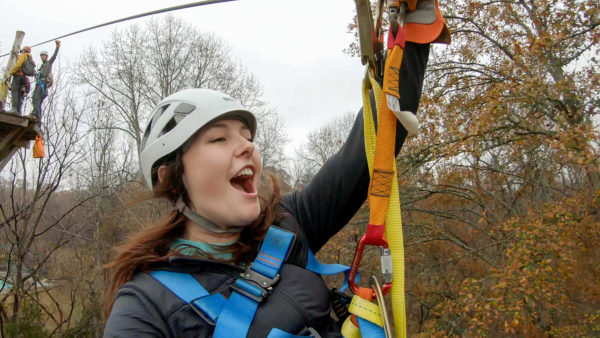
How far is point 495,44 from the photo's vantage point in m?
9.91

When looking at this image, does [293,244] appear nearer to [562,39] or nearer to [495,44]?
[562,39]

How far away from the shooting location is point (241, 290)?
137 centimetres

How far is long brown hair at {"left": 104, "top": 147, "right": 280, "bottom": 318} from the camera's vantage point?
4.89 feet

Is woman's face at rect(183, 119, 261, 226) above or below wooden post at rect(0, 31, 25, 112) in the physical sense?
below

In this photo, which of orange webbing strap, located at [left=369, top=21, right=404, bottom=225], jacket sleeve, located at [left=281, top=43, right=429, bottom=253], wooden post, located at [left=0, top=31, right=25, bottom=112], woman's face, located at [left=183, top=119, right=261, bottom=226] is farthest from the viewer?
wooden post, located at [left=0, top=31, right=25, bottom=112]

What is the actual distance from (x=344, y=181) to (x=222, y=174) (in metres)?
0.46

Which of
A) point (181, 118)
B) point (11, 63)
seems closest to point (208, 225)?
point (181, 118)

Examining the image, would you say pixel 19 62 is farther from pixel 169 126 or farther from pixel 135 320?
pixel 135 320

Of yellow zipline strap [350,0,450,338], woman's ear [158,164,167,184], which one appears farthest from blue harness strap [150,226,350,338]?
woman's ear [158,164,167,184]

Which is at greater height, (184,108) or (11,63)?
(11,63)

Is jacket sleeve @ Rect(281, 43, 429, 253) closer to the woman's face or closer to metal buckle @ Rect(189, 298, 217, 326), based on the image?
the woman's face

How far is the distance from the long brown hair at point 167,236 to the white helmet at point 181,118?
0.18ft

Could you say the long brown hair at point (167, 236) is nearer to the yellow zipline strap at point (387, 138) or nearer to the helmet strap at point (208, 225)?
the helmet strap at point (208, 225)

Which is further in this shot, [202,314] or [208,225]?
[208,225]
